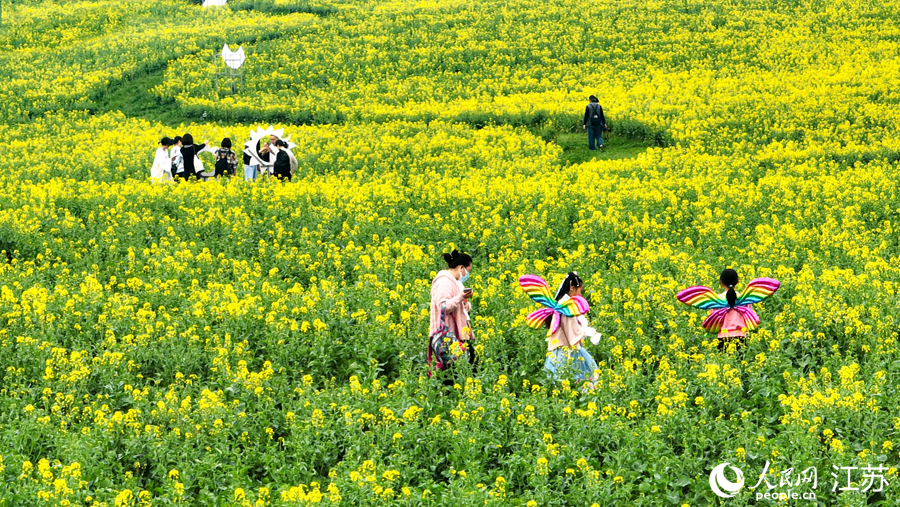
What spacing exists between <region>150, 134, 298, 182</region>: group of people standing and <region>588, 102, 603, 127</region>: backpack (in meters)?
9.13

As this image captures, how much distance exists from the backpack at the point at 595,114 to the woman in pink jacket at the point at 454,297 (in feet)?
52.7

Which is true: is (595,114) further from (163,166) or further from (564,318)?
(564,318)

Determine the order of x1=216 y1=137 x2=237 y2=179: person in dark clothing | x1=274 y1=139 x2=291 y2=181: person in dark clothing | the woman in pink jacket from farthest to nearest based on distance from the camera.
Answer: x1=216 y1=137 x2=237 y2=179: person in dark clothing
x1=274 y1=139 x2=291 y2=181: person in dark clothing
the woman in pink jacket

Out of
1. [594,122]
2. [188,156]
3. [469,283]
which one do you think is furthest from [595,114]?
[469,283]

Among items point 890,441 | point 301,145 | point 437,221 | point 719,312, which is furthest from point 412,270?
point 301,145

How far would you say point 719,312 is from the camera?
35.1 feet

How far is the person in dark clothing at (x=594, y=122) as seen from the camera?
25.6 metres

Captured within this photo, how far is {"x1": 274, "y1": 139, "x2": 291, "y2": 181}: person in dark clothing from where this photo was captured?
20.3 metres

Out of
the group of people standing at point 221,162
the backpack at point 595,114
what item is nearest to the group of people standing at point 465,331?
the group of people standing at point 221,162

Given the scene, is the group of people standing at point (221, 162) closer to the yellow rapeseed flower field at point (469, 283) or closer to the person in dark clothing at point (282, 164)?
the person in dark clothing at point (282, 164)

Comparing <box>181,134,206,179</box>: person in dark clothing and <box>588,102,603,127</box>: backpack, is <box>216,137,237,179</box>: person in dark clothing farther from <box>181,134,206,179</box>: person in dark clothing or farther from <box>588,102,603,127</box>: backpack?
<box>588,102,603,127</box>: backpack

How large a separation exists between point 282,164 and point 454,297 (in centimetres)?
1104

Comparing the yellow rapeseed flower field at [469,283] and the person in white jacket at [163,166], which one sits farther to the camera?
the person in white jacket at [163,166]

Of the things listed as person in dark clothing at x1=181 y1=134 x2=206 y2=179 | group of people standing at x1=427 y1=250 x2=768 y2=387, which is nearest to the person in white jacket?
person in dark clothing at x1=181 y1=134 x2=206 y2=179
